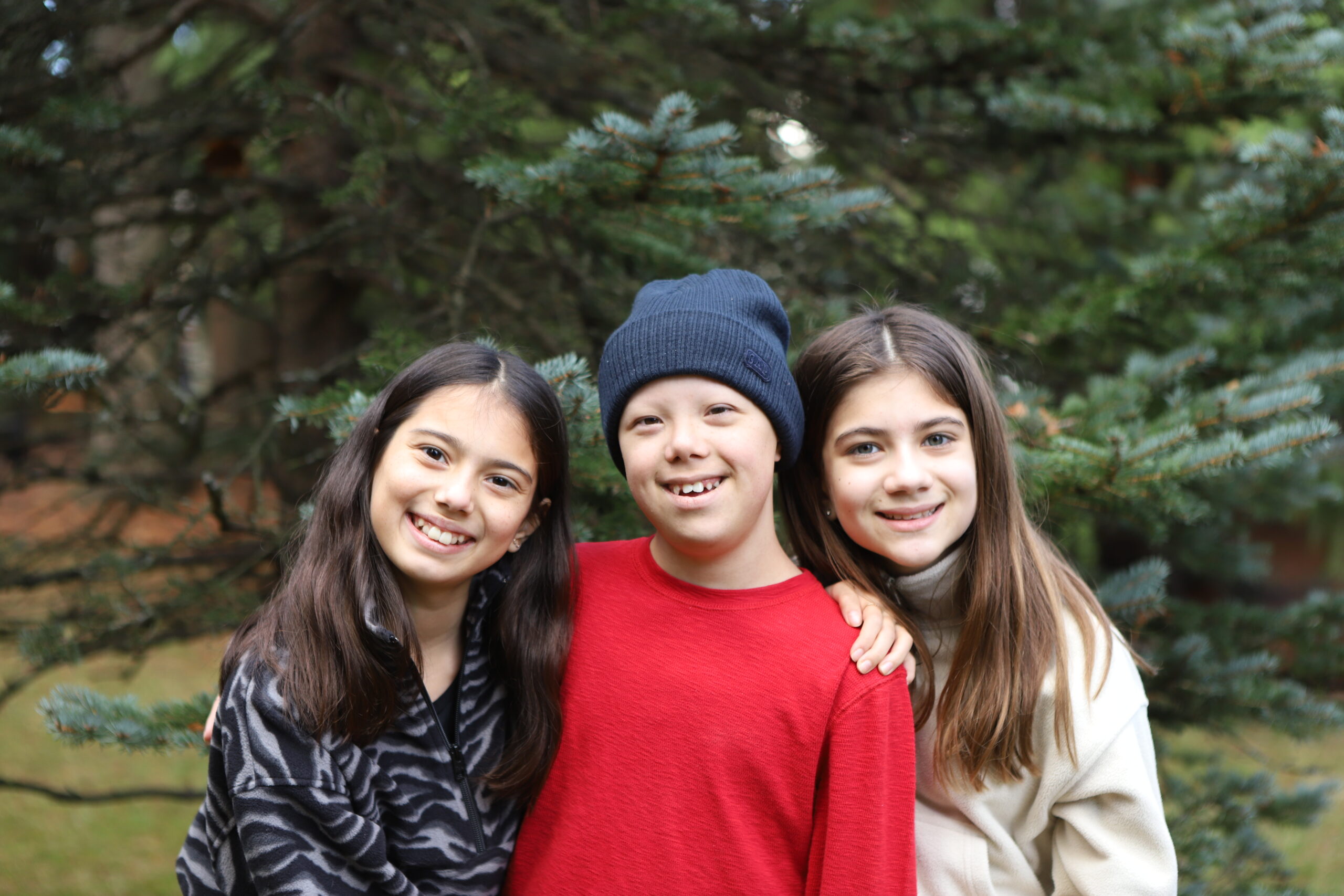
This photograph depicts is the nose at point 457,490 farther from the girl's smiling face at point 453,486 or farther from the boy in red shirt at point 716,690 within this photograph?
the boy in red shirt at point 716,690

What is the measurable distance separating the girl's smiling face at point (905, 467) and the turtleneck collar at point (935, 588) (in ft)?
0.21

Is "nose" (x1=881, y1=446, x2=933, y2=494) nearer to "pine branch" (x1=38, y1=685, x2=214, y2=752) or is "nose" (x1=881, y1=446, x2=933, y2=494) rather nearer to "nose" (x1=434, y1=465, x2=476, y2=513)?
"nose" (x1=434, y1=465, x2=476, y2=513)

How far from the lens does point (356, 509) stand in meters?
2.10

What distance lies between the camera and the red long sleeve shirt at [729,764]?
1.81 metres

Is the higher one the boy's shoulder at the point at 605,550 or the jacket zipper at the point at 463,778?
the boy's shoulder at the point at 605,550

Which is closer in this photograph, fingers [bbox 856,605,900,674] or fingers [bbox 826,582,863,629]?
fingers [bbox 856,605,900,674]

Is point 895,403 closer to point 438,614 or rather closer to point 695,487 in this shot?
point 695,487

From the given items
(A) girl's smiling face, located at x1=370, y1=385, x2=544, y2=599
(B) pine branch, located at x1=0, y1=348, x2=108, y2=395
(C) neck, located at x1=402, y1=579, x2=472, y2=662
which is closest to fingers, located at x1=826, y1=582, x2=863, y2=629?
(A) girl's smiling face, located at x1=370, y1=385, x2=544, y2=599

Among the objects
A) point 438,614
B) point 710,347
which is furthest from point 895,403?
point 438,614

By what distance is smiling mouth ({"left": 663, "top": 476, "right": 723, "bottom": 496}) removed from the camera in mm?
1927

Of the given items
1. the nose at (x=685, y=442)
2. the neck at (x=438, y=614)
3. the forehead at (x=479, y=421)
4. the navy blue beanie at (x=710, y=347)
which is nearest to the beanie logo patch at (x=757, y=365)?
the navy blue beanie at (x=710, y=347)

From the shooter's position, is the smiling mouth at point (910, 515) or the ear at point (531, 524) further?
the ear at point (531, 524)

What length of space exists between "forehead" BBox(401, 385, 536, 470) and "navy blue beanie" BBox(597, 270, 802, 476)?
192mm

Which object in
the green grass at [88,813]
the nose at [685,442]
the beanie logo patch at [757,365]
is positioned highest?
the beanie logo patch at [757,365]
